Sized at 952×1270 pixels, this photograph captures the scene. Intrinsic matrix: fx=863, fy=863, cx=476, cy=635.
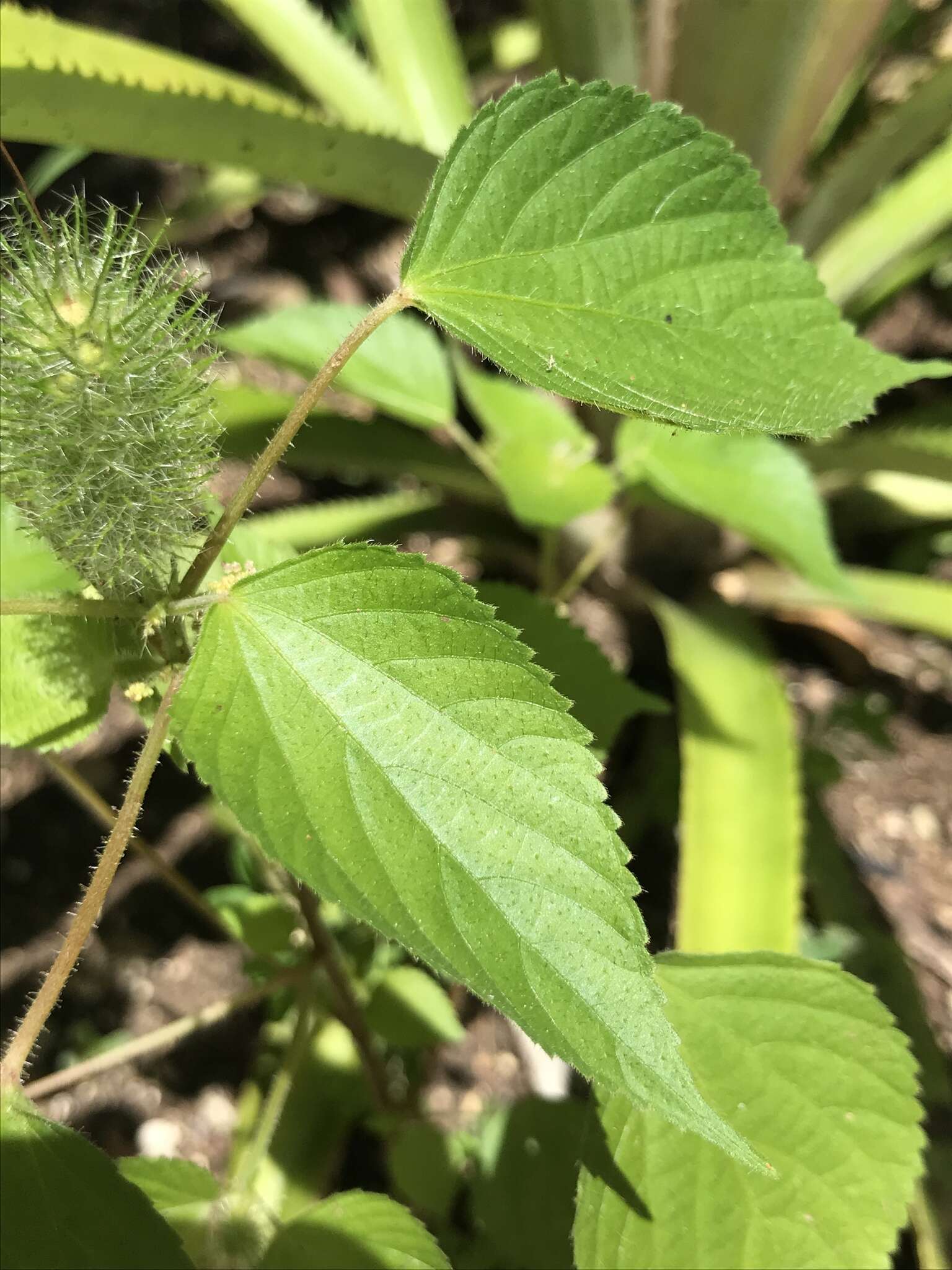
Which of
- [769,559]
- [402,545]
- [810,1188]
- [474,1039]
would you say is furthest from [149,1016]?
[769,559]

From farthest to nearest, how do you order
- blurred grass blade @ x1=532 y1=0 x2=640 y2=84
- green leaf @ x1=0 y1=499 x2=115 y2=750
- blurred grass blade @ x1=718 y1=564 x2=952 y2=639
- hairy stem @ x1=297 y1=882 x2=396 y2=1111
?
blurred grass blade @ x1=718 y1=564 x2=952 y2=639 < blurred grass blade @ x1=532 y1=0 x2=640 y2=84 < hairy stem @ x1=297 y1=882 x2=396 y2=1111 < green leaf @ x1=0 y1=499 x2=115 y2=750

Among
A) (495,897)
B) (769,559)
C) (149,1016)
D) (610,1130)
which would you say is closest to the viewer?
(495,897)

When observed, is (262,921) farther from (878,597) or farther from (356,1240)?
(878,597)

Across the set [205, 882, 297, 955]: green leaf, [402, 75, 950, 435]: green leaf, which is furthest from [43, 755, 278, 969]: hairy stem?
[402, 75, 950, 435]: green leaf

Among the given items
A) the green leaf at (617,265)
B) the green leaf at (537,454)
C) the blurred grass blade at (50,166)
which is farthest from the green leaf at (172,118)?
the green leaf at (617,265)

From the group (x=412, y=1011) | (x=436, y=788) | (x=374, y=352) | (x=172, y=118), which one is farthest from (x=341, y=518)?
(x=436, y=788)

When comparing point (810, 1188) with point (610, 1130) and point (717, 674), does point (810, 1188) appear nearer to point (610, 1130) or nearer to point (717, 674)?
point (610, 1130)

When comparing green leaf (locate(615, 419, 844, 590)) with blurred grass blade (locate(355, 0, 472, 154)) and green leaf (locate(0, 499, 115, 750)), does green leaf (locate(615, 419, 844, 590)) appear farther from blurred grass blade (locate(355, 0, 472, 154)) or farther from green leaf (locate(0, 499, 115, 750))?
blurred grass blade (locate(355, 0, 472, 154))
